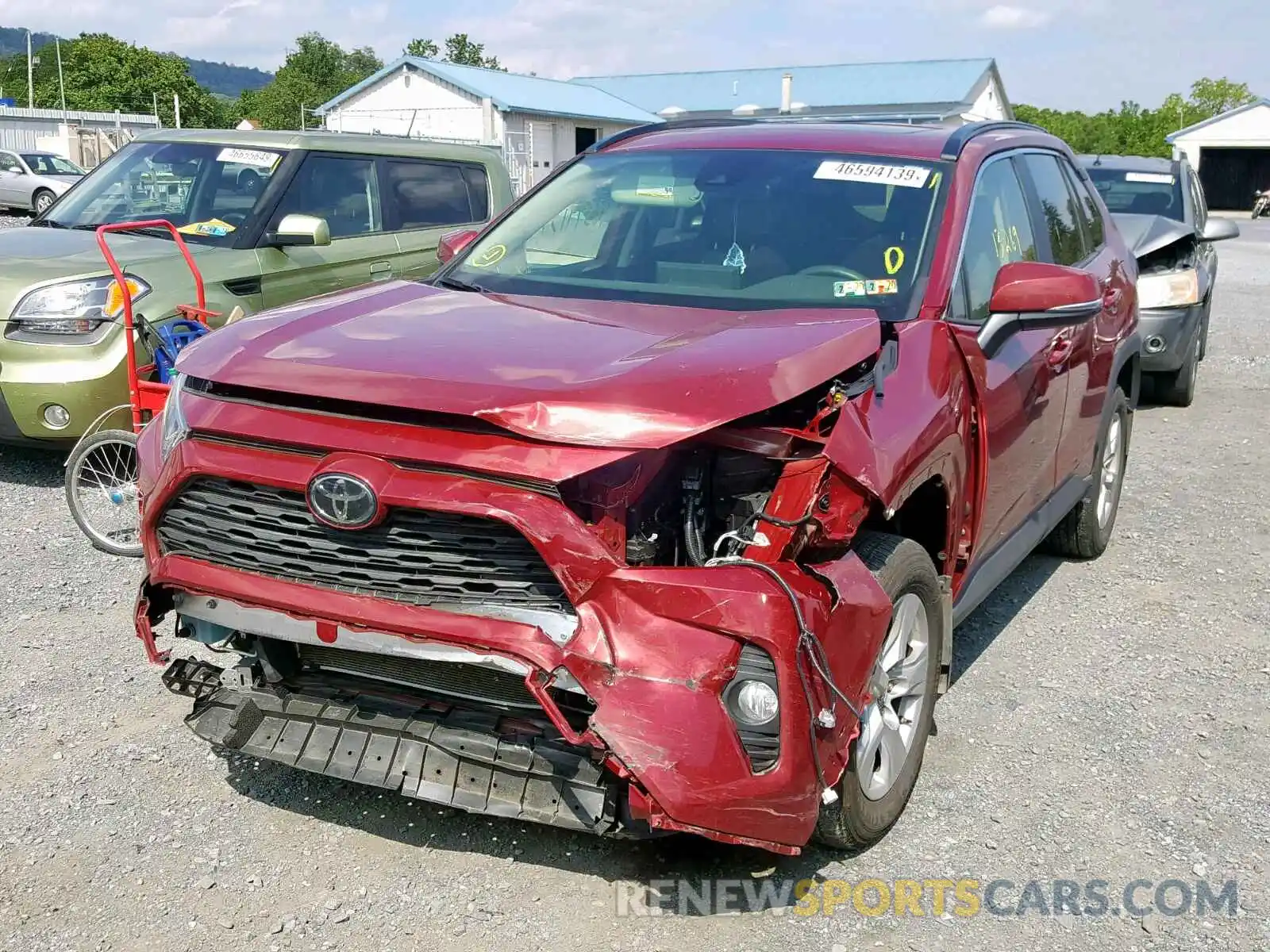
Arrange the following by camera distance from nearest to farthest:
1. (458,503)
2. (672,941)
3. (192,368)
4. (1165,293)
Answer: (458,503) → (672,941) → (192,368) → (1165,293)

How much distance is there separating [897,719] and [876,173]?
6.04 ft

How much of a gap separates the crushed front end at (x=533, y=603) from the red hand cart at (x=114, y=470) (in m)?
2.76

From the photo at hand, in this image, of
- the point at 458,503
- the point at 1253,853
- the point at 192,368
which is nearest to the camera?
the point at 458,503

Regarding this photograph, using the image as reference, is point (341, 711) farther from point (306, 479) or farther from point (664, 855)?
point (664, 855)

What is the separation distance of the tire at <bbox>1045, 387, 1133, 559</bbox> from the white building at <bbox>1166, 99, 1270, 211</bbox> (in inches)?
2464

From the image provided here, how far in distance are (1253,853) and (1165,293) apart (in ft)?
22.3

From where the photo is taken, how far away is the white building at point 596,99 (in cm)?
3853

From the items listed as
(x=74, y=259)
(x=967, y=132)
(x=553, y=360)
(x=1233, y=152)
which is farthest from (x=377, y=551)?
(x=1233, y=152)

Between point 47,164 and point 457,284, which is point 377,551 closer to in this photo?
point 457,284

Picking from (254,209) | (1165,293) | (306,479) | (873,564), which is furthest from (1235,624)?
(254,209)

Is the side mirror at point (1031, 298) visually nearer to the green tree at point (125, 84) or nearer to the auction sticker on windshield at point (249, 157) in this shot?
the auction sticker on windshield at point (249, 157)

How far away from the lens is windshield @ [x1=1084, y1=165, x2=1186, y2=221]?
36.6 ft

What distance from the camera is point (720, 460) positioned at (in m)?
2.90

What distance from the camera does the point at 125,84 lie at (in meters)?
86.2
